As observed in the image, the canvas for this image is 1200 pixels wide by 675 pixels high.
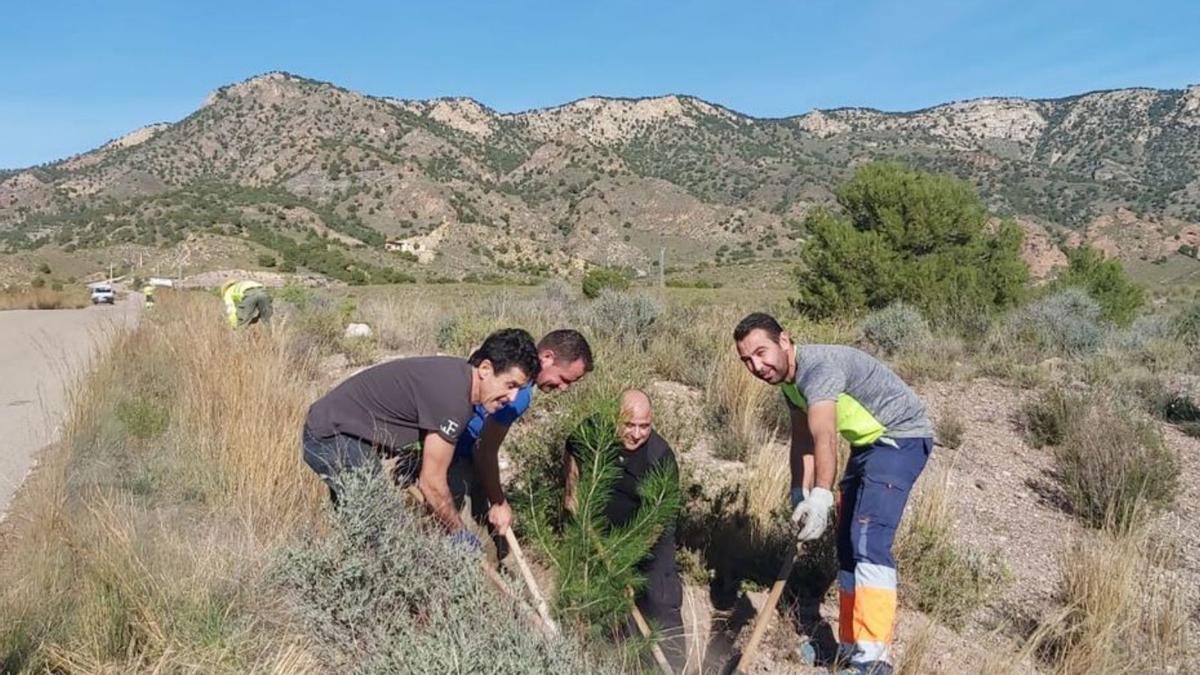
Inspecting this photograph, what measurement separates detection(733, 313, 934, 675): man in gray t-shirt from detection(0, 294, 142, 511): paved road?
4.30m

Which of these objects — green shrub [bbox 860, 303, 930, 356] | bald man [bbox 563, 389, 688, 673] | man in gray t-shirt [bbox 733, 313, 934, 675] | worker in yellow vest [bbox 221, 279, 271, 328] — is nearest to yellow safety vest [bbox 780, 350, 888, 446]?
man in gray t-shirt [bbox 733, 313, 934, 675]

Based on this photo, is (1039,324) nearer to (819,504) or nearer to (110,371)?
(819,504)

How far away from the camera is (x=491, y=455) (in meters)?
3.90

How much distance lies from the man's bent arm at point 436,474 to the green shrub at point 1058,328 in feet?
36.0

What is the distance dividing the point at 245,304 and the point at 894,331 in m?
8.48

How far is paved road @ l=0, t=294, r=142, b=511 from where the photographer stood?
20.0 feet

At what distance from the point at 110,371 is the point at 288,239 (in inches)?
2350

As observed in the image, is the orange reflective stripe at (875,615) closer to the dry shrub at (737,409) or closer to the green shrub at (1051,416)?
the dry shrub at (737,409)

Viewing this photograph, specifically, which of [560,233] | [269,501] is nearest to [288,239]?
[560,233]

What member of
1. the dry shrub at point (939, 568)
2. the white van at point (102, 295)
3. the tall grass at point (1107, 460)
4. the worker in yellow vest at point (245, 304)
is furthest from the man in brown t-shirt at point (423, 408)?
the white van at point (102, 295)

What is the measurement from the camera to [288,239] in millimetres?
62750

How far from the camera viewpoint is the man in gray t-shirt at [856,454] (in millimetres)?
3346

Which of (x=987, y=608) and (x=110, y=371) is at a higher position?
(x=110, y=371)

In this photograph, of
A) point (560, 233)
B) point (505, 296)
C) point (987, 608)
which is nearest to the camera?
point (987, 608)
